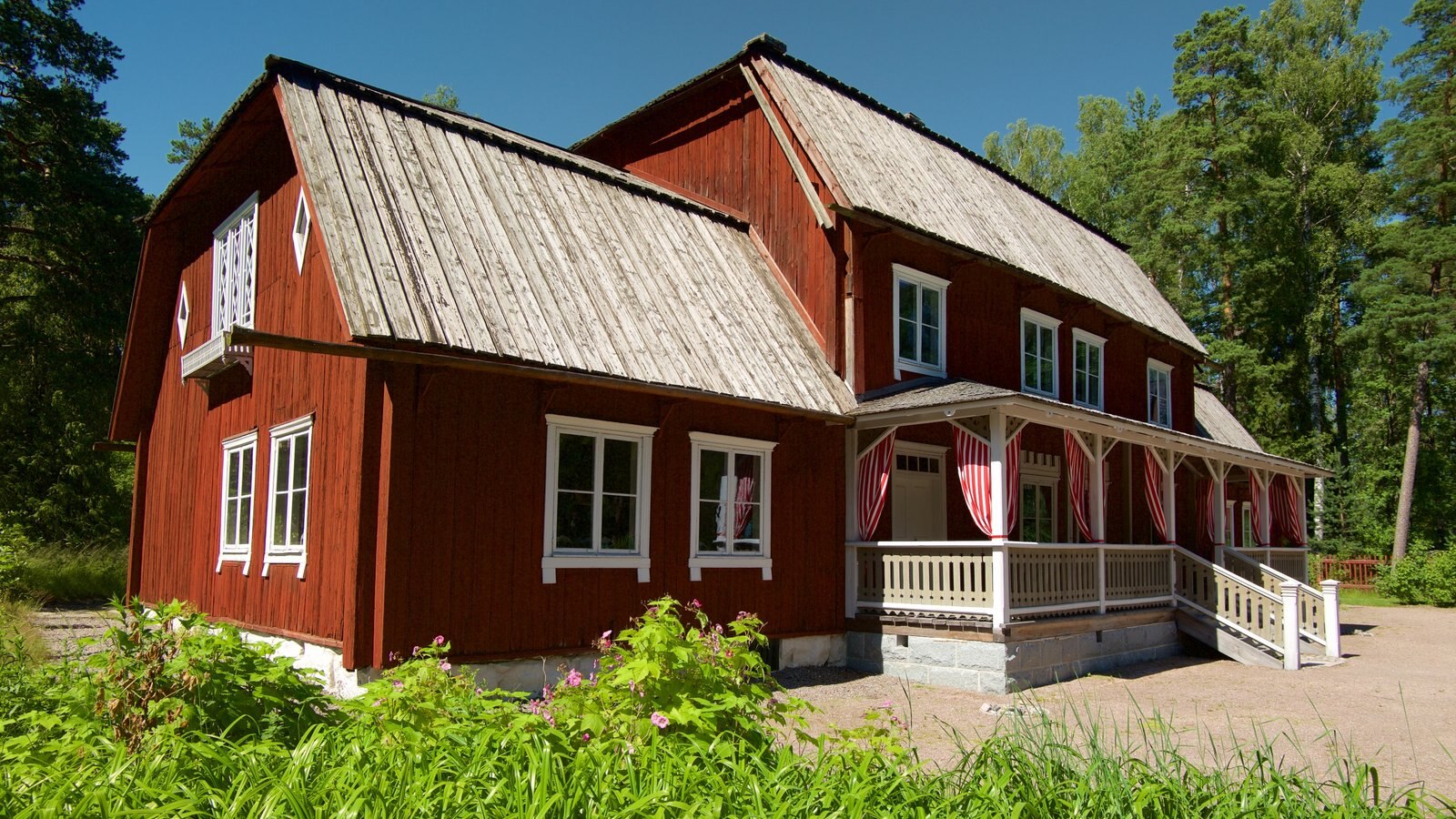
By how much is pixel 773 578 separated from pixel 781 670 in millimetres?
1220

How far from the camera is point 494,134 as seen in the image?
13836mm

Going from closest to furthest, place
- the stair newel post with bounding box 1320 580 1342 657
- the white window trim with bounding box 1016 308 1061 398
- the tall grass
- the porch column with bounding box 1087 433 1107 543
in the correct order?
the tall grass < the porch column with bounding box 1087 433 1107 543 < the stair newel post with bounding box 1320 580 1342 657 < the white window trim with bounding box 1016 308 1061 398

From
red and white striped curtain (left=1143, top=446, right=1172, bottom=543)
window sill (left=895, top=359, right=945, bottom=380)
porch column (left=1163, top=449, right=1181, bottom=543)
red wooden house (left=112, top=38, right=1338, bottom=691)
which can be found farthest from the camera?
red and white striped curtain (left=1143, top=446, right=1172, bottom=543)

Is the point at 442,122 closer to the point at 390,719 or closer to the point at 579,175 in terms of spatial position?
the point at 579,175

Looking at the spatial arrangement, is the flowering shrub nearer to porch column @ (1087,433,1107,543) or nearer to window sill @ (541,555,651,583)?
window sill @ (541,555,651,583)

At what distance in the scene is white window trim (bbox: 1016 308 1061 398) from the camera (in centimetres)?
1819

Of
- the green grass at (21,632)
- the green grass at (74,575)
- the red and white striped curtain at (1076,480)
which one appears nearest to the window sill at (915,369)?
the red and white striped curtain at (1076,480)

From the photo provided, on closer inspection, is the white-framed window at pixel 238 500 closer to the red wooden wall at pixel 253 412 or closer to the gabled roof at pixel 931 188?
the red wooden wall at pixel 253 412

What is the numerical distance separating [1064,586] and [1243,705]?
284 centimetres

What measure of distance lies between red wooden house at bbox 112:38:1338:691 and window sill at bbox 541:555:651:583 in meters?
0.03

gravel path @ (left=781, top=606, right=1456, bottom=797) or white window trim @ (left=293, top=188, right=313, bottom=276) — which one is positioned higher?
white window trim @ (left=293, top=188, right=313, bottom=276)

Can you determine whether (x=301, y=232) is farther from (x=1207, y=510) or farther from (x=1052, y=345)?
(x=1207, y=510)

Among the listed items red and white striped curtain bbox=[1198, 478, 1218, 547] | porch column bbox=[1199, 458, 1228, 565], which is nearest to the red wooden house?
porch column bbox=[1199, 458, 1228, 565]

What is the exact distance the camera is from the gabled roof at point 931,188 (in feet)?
50.9
